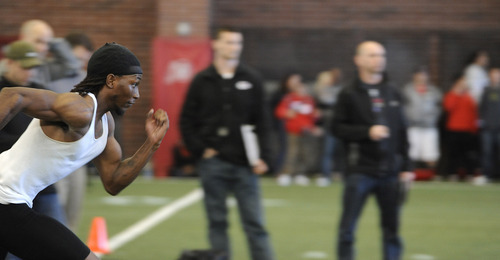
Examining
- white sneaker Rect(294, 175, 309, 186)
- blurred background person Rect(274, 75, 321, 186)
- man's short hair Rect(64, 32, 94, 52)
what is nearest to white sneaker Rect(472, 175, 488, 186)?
blurred background person Rect(274, 75, 321, 186)

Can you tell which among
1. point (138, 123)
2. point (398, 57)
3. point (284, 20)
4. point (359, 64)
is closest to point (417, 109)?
point (398, 57)

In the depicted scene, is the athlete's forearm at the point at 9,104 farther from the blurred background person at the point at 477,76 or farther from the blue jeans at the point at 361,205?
the blurred background person at the point at 477,76

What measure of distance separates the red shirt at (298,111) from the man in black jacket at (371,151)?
26.5ft

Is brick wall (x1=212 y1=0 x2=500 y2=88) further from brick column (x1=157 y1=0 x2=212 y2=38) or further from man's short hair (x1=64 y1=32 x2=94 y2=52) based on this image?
man's short hair (x1=64 y1=32 x2=94 y2=52)

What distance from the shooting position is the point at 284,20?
18.1m

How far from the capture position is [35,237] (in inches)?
165

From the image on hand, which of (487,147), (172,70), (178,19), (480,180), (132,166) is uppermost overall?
(132,166)

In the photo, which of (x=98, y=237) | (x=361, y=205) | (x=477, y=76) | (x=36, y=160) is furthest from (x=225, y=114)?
(x=477, y=76)

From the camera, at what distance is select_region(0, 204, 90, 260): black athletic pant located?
4.20 metres

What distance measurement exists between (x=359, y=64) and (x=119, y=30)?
38.8 ft

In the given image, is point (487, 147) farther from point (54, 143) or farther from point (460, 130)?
point (54, 143)

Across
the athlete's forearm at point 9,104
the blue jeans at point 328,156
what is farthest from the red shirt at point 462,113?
the athlete's forearm at point 9,104

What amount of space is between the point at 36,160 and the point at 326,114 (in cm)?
1167

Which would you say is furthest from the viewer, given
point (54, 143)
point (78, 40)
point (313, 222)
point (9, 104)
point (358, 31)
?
point (358, 31)
